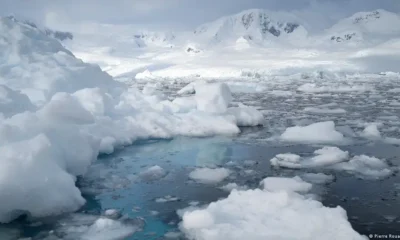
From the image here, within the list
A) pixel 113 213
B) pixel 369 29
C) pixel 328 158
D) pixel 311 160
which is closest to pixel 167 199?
pixel 113 213

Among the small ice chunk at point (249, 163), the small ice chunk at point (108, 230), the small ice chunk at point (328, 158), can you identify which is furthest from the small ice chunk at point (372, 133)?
the small ice chunk at point (108, 230)

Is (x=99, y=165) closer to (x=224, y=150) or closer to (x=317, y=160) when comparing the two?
(x=224, y=150)

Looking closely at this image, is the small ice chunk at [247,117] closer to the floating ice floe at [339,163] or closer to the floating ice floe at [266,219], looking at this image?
the floating ice floe at [339,163]

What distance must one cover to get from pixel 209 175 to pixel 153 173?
1358 millimetres

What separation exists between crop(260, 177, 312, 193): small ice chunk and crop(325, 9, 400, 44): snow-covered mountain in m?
124

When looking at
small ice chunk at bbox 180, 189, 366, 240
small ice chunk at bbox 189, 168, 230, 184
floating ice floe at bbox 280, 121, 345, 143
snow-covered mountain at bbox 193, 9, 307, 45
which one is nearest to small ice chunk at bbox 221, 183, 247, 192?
small ice chunk at bbox 189, 168, 230, 184

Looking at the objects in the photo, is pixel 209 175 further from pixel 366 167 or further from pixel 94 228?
pixel 366 167

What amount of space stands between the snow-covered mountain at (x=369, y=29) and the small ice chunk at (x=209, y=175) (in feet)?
405

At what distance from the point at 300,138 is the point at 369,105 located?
10738 mm

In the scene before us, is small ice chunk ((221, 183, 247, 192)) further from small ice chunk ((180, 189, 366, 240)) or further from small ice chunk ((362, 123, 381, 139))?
small ice chunk ((362, 123, 381, 139))

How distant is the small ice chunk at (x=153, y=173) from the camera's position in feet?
29.2

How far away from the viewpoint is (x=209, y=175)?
883cm

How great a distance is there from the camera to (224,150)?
1146cm

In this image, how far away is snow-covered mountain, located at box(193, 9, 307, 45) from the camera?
554ft
